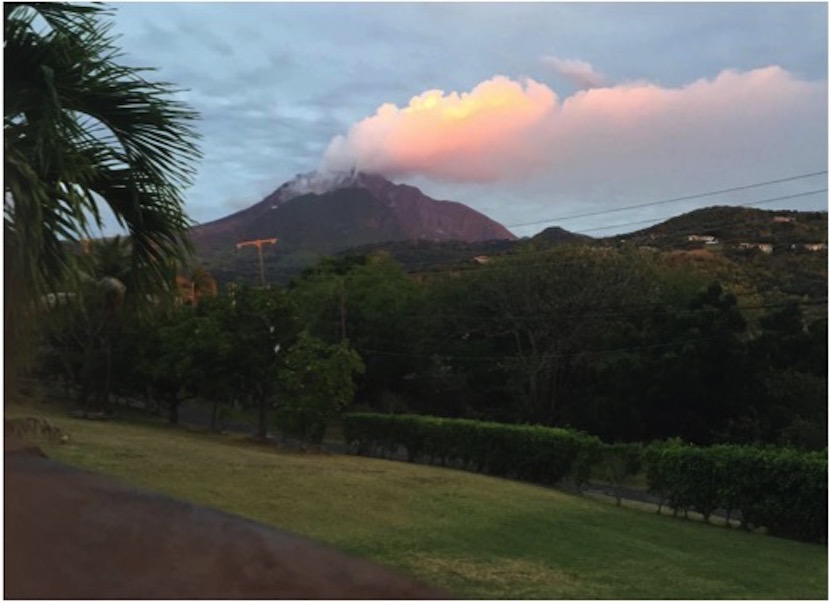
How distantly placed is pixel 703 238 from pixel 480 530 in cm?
3257

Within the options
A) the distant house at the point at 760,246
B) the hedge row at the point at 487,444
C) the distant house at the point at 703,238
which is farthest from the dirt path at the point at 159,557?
the distant house at the point at 703,238

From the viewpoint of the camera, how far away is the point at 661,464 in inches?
605

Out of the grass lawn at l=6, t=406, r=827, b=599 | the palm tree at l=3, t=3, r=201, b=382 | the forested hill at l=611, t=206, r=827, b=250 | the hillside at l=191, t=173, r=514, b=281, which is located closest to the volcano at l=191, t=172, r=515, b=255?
the hillside at l=191, t=173, r=514, b=281

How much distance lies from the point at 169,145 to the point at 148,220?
517mm

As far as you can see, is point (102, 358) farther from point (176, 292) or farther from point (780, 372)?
point (176, 292)

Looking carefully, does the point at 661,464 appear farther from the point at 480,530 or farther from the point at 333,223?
the point at 333,223

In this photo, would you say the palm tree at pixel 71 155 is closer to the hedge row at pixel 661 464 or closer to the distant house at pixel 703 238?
the hedge row at pixel 661 464

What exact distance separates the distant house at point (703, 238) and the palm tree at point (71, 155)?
36276 mm

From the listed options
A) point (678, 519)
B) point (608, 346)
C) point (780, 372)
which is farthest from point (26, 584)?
point (608, 346)

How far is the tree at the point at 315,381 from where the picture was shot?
70.9 ft

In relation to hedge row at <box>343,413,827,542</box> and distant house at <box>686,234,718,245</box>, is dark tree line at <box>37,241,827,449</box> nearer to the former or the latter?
hedge row at <box>343,413,827,542</box>

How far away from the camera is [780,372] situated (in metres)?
23.0

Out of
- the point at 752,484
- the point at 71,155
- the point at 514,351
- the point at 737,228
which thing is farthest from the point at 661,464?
the point at 737,228

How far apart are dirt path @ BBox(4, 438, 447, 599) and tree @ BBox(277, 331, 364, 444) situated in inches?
741
